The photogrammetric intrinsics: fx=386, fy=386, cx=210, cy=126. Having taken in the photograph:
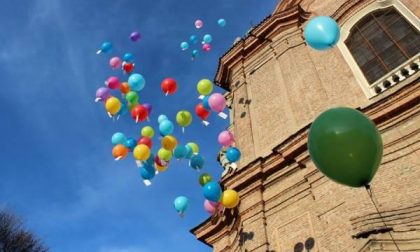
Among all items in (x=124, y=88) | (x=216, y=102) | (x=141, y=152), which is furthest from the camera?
(x=124, y=88)

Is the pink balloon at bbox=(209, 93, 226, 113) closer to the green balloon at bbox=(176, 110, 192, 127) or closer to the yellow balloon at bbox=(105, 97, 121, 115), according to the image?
the green balloon at bbox=(176, 110, 192, 127)

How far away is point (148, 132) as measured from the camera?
1053 cm

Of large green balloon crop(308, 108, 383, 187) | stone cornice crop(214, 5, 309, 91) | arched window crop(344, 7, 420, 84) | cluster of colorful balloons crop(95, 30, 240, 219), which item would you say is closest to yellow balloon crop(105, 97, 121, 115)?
cluster of colorful balloons crop(95, 30, 240, 219)

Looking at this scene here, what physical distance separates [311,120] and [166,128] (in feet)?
12.9

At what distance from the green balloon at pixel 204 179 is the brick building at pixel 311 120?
1057mm

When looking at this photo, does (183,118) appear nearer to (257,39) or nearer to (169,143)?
(169,143)

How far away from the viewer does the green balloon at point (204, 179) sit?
9.59 m

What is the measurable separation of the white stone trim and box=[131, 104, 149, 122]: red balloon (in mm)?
5927

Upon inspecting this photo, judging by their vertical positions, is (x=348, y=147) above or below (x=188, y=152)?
below

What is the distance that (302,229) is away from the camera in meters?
8.69

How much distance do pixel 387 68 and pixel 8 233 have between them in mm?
17092

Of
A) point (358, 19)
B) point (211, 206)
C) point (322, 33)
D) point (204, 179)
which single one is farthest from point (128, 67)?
point (358, 19)

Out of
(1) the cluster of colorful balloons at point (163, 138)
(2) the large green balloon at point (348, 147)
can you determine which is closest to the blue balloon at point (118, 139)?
(1) the cluster of colorful balloons at point (163, 138)

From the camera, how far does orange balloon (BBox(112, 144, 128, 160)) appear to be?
990cm
